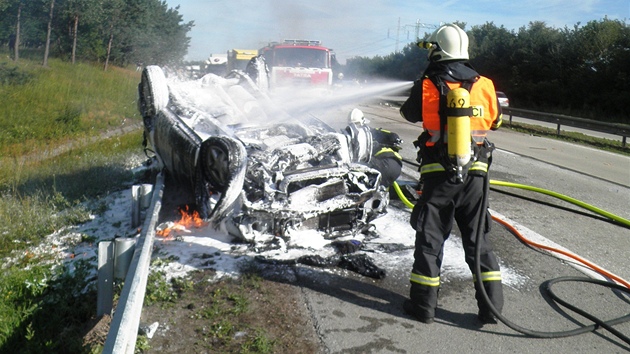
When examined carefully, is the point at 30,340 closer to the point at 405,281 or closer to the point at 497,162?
the point at 405,281

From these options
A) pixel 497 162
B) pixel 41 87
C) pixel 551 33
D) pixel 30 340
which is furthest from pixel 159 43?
pixel 30 340

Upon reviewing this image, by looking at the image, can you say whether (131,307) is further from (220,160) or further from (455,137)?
(220,160)

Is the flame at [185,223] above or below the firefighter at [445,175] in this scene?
below

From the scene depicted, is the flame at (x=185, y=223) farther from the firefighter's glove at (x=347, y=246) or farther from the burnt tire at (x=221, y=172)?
the firefighter's glove at (x=347, y=246)

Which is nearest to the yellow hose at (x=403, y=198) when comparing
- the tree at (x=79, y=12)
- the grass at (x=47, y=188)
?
the grass at (x=47, y=188)

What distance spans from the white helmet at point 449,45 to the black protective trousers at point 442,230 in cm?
82

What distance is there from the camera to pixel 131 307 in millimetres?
2678

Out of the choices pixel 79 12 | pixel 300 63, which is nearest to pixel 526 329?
pixel 300 63

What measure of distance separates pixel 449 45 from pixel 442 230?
125cm

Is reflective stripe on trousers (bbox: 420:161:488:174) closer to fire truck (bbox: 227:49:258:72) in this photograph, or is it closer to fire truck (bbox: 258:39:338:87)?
fire truck (bbox: 258:39:338:87)

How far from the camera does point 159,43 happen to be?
40.1 m

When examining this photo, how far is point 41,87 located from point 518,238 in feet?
54.8

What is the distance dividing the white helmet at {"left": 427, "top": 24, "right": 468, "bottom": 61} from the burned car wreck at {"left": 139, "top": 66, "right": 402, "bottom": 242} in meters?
1.63

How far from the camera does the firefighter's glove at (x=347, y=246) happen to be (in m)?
4.98
